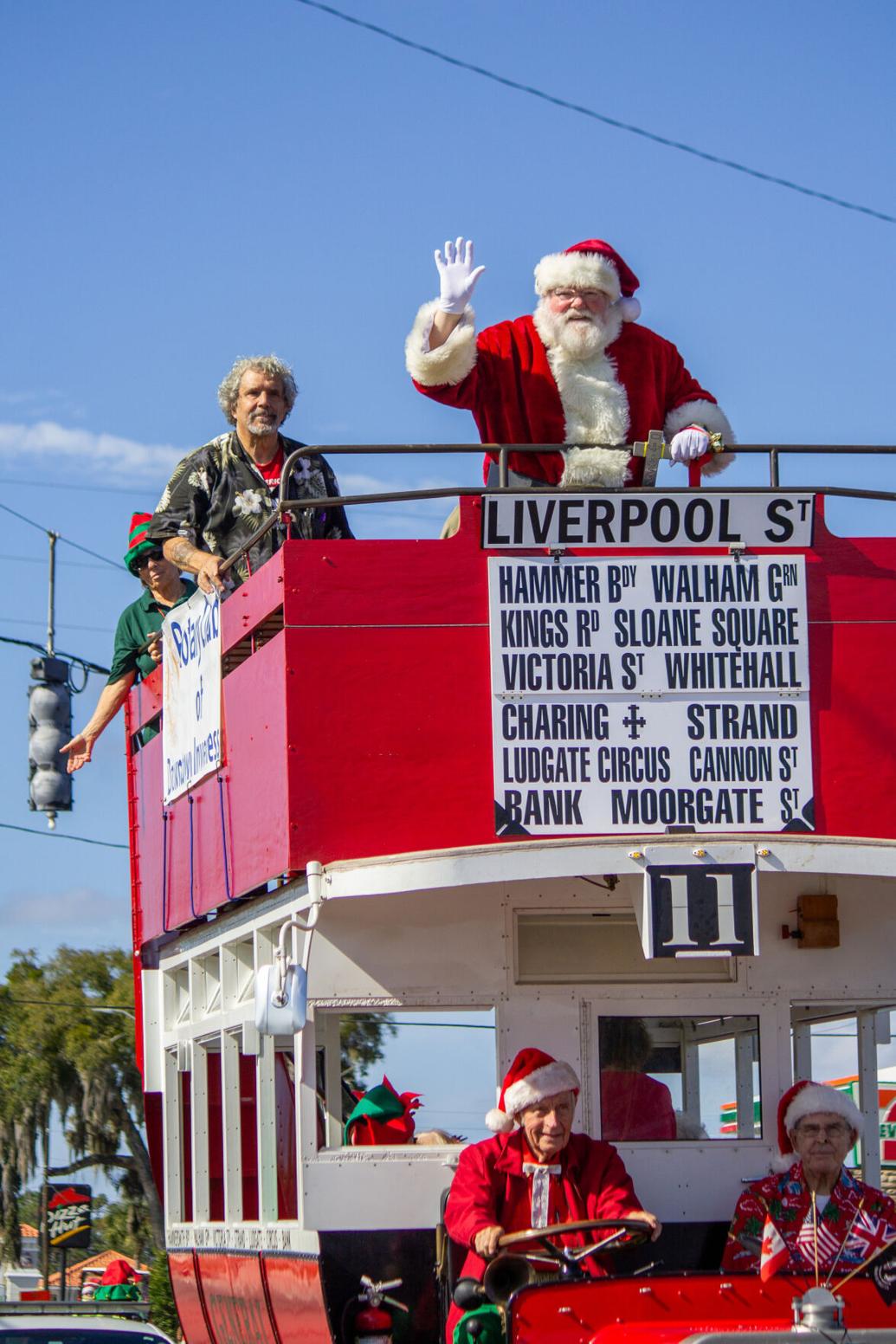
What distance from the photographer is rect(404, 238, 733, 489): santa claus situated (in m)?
10.6

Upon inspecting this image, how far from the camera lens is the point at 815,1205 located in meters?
7.97

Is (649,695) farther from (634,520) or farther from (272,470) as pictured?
(272,470)

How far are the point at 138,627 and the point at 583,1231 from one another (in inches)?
244

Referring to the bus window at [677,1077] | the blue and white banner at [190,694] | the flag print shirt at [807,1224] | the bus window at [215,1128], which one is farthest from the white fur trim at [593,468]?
the flag print shirt at [807,1224]

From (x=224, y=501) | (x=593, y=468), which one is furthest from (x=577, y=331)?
(x=224, y=501)

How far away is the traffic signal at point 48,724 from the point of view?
15.9 meters

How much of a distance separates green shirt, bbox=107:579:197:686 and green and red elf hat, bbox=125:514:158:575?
1.02ft

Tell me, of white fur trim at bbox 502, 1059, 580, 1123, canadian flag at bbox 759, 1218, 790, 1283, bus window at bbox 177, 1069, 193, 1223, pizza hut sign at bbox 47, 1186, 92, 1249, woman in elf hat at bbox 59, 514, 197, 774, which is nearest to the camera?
canadian flag at bbox 759, 1218, 790, 1283

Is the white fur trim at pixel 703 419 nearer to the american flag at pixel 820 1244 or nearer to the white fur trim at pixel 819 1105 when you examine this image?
the white fur trim at pixel 819 1105

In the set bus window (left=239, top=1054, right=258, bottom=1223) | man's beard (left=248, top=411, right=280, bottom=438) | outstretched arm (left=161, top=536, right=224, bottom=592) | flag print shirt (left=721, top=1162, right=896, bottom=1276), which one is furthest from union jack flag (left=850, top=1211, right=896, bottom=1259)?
man's beard (left=248, top=411, right=280, bottom=438)

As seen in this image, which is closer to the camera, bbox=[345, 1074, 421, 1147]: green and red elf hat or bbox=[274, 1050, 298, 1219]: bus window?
bbox=[345, 1074, 421, 1147]: green and red elf hat

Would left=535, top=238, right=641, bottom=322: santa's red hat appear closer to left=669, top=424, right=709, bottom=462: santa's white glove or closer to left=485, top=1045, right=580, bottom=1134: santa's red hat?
left=669, top=424, right=709, bottom=462: santa's white glove

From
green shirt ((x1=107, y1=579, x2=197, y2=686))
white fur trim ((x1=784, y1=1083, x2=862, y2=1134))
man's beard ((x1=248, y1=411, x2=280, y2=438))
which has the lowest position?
white fur trim ((x1=784, y1=1083, x2=862, y2=1134))

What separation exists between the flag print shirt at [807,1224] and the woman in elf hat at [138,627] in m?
5.52
